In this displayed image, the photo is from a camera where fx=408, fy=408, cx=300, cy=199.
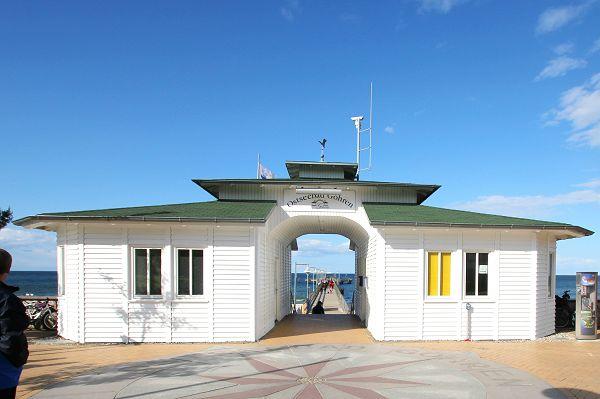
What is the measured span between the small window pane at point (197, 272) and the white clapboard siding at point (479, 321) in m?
8.01

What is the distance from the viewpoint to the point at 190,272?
12227mm

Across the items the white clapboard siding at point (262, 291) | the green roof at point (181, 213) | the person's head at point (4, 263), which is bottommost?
the white clapboard siding at point (262, 291)

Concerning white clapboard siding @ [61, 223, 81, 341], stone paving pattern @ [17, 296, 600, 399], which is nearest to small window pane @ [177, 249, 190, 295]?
stone paving pattern @ [17, 296, 600, 399]

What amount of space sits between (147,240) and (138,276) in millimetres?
1108

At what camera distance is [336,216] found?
14.1 metres

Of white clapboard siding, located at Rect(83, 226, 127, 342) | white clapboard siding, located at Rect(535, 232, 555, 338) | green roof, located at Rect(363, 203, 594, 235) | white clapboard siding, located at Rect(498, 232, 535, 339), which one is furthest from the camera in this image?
white clapboard siding, located at Rect(535, 232, 555, 338)

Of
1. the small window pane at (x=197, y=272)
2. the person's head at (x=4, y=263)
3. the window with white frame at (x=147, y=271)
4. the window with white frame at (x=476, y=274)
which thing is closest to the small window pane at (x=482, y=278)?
the window with white frame at (x=476, y=274)

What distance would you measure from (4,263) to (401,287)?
10.7 metres

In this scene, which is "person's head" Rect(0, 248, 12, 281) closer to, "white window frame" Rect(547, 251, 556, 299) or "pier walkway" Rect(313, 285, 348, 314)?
"white window frame" Rect(547, 251, 556, 299)

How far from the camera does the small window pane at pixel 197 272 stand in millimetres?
12250

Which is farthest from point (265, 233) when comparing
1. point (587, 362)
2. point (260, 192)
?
Answer: point (587, 362)

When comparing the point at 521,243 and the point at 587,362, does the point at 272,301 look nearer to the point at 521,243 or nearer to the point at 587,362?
the point at 521,243

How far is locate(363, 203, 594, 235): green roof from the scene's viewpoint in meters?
12.1

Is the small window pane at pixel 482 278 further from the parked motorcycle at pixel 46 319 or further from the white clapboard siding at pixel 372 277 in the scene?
the parked motorcycle at pixel 46 319
